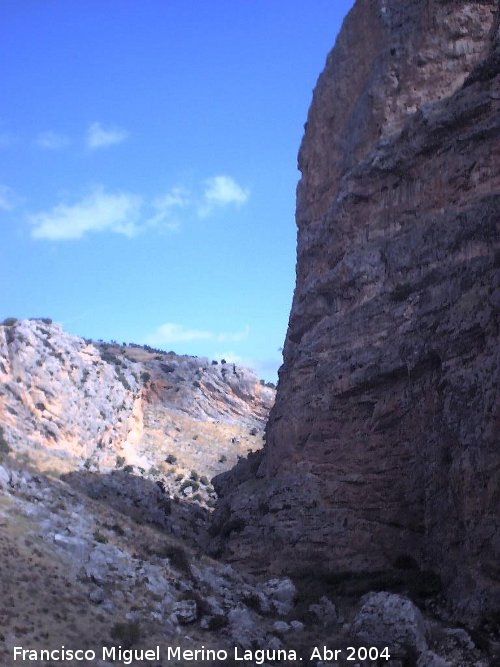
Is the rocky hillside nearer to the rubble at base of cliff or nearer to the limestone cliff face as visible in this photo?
the rubble at base of cliff

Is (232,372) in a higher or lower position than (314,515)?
higher

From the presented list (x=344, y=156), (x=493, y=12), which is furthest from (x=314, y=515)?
(x=493, y=12)

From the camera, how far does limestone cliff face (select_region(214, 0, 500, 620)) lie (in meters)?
23.5

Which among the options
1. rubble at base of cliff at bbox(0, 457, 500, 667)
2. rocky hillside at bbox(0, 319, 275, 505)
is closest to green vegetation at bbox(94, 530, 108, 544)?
rubble at base of cliff at bbox(0, 457, 500, 667)

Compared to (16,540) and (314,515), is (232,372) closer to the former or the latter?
(314,515)

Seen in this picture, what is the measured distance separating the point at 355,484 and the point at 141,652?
12486 millimetres

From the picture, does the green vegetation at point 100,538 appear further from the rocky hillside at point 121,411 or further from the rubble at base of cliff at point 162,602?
the rocky hillside at point 121,411

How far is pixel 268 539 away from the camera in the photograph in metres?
30.2

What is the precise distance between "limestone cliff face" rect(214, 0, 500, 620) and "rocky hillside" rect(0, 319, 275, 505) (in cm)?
1053

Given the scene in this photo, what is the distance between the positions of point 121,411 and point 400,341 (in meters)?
→ 28.6

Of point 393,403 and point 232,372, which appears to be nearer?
point 393,403

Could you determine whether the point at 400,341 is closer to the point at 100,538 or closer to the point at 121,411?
the point at 100,538

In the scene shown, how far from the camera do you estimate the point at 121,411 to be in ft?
170

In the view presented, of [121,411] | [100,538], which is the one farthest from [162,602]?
[121,411]
